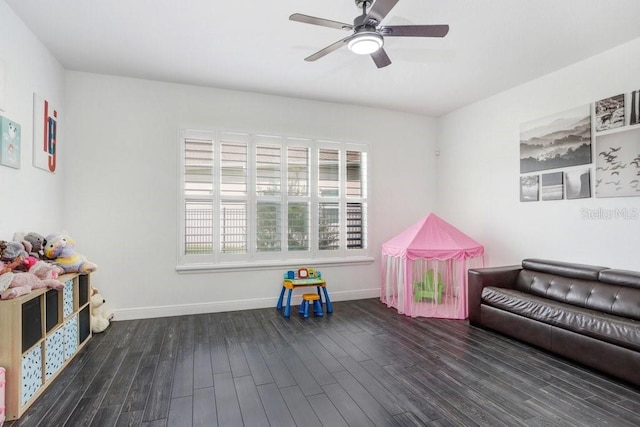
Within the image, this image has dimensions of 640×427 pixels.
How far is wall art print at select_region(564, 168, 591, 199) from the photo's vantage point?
11.5ft

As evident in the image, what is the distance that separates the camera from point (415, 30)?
242 centimetres

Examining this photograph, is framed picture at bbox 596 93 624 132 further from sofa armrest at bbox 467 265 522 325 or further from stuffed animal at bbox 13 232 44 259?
stuffed animal at bbox 13 232 44 259

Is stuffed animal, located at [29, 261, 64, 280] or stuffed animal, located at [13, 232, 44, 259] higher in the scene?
stuffed animal, located at [13, 232, 44, 259]

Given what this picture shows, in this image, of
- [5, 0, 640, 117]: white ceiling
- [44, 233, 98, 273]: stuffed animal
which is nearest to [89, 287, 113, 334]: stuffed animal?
[44, 233, 98, 273]: stuffed animal

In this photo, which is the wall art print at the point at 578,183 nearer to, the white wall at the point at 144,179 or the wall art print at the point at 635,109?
the wall art print at the point at 635,109

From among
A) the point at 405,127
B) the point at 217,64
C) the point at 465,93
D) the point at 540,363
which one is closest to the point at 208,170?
the point at 217,64

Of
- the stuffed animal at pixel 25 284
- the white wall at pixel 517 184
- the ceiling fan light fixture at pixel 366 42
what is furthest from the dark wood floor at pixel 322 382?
the ceiling fan light fixture at pixel 366 42

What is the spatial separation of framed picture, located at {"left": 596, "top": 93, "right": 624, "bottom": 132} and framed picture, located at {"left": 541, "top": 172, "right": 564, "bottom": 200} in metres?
0.61

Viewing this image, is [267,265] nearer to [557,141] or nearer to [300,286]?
[300,286]

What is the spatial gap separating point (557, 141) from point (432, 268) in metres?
2.07

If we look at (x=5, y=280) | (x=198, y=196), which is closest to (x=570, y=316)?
(x=198, y=196)

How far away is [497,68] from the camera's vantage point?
3750mm

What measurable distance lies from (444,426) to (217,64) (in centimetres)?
389

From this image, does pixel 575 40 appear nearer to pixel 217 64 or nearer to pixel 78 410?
pixel 217 64
